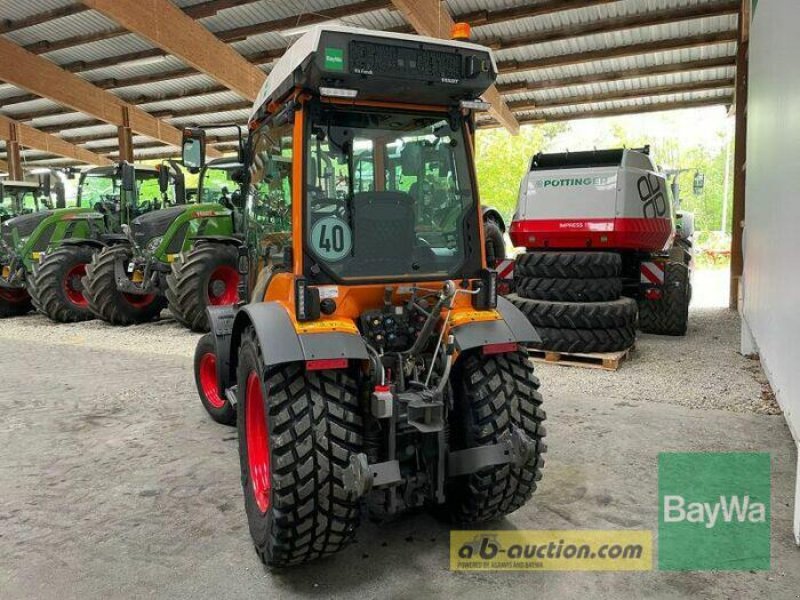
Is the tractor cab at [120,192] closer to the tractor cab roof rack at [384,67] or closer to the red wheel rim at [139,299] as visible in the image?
the red wheel rim at [139,299]

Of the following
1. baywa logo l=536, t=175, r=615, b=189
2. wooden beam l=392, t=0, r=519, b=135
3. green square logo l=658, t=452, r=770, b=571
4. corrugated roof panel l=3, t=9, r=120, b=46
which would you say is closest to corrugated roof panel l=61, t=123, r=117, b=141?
corrugated roof panel l=3, t=9, r=120, b=46

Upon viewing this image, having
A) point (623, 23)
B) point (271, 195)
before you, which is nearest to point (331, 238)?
point (271, 195)

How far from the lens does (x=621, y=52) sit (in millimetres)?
11008

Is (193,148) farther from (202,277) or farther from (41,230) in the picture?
(41,230)

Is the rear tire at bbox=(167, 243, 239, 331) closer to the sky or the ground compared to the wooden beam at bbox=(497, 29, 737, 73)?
closer to the ground

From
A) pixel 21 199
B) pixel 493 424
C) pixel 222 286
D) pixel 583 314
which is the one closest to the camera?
pixel 493 424

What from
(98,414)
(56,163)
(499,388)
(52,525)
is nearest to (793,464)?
(499,388)

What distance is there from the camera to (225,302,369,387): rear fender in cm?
278

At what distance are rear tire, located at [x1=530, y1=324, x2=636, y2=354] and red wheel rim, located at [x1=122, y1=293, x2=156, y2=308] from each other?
663cm

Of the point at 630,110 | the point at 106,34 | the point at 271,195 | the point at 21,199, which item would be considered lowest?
the point at 271,195

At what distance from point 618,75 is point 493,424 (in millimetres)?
11070

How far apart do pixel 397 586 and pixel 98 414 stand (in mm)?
3630

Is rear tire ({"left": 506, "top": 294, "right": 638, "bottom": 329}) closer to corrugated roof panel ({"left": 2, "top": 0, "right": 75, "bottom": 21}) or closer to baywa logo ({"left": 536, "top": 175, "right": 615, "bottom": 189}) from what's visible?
baywa logo ({"left": 536, "top": 175, "right": 615, "bottom": 189})

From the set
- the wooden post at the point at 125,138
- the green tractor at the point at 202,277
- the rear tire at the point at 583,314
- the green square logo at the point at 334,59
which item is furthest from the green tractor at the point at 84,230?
the green square logo at the point at 334,59
